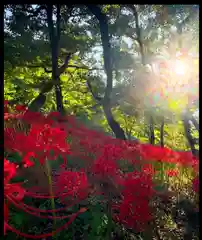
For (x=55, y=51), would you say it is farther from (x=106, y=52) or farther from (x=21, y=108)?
(x=21, y=108)

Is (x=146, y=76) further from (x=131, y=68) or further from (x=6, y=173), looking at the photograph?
(x=6, y=173)

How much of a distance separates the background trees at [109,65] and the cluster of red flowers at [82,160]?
12 centimetres

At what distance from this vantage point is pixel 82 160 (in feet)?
7.04

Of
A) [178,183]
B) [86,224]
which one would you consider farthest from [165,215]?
[86,224]

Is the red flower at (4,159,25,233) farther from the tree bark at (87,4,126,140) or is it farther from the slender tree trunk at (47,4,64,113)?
the tree bark at (87,4,126,140)

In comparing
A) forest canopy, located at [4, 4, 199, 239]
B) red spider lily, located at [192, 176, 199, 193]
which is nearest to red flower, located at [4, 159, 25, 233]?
forest canopy, located at [4, 4, 199, 239]

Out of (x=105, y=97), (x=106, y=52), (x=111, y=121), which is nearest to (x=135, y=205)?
(x=111, y=121)

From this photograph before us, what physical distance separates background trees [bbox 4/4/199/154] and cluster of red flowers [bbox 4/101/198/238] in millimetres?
115

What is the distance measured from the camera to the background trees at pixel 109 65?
1.65 metres

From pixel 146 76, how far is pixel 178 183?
Answer: 938 mm

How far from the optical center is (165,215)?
193 cm

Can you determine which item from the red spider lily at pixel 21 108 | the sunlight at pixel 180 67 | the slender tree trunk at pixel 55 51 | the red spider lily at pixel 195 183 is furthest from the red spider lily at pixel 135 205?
the sunlight at pixel 180 67

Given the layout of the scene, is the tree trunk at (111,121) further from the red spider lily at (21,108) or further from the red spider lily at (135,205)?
Result: the red spider lily at (21,108)

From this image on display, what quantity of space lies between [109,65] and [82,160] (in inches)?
31.7
